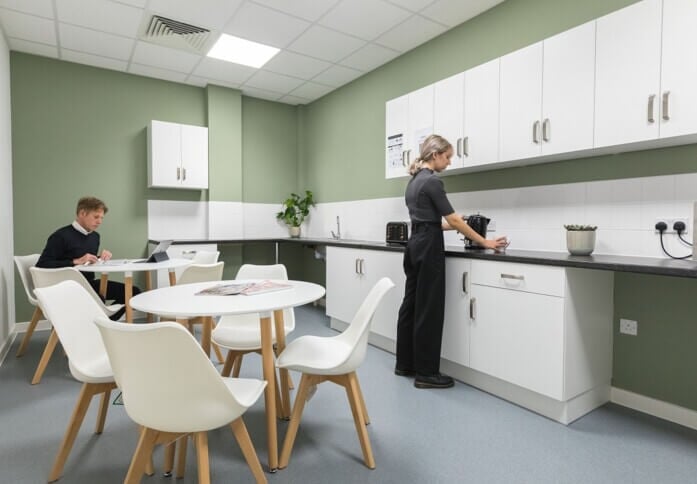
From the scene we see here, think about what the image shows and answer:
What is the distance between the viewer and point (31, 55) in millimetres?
4355

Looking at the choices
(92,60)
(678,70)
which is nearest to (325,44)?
(92,60)

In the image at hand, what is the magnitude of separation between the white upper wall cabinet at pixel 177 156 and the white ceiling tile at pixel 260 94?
85cm

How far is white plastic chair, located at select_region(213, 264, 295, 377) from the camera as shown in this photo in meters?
2.32

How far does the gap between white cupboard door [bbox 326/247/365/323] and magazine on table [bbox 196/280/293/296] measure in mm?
1605

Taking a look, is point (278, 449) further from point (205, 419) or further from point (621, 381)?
point (621, 381)

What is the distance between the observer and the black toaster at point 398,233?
365 cm

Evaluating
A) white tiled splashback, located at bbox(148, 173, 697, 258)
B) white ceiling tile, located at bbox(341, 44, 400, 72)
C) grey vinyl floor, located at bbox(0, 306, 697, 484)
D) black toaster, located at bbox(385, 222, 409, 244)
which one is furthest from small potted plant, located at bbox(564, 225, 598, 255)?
white ceiling tile, located at bbox(341, 44, 400, 72)

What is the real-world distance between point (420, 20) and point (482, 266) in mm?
2352

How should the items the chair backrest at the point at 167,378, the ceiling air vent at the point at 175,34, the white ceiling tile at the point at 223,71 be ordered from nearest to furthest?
the chair backrest at the point at 167,378
the ceiling air vent at the point at 175,34
the white ceiling tile at the point at 223,71

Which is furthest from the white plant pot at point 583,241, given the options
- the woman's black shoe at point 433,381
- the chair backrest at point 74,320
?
the chair backrest at point 74,320

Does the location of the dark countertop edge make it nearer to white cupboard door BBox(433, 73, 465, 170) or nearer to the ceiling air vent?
white cupboard door BBox(433, 73, 465, 170)

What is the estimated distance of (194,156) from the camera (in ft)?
16.4

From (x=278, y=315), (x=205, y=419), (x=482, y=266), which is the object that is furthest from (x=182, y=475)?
(x=482, y=266)

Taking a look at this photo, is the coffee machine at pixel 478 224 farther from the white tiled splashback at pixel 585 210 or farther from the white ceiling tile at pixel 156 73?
the white ceiling tile at pixel 156 73
